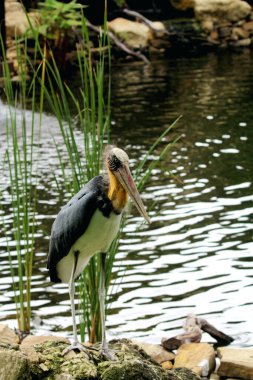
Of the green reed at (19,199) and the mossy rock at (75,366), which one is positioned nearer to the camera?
the mossy rock at (75,366)

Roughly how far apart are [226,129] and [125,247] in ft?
16.6

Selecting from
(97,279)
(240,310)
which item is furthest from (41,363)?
(240,310)

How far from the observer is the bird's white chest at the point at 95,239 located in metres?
4.74

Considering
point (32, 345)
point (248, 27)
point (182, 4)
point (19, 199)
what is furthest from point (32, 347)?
point (182, 4)

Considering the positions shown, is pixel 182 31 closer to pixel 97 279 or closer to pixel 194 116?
pixel 194 116

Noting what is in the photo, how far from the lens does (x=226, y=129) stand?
13586 millimetres

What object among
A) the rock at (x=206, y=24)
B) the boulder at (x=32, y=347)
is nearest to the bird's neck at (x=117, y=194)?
the boulder at (x=32, y=347)

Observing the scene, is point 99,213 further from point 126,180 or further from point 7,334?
point 7,334

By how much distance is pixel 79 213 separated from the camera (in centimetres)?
476

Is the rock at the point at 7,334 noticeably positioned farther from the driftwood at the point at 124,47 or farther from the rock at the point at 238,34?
the rock at the point at 238,34

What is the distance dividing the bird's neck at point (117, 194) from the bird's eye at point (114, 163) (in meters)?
0.03

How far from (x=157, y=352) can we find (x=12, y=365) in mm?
2330

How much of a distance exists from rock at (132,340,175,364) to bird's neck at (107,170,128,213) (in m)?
1.93

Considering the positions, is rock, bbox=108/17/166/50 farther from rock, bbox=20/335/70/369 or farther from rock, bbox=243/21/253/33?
rock, bbox=20/335/70/369
